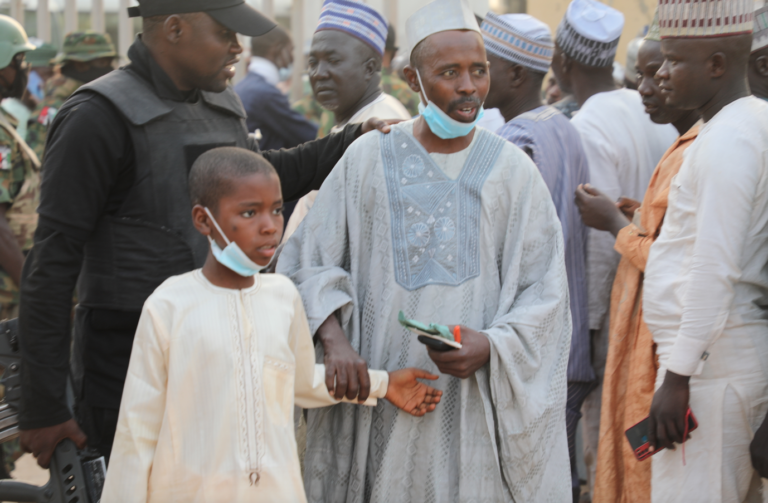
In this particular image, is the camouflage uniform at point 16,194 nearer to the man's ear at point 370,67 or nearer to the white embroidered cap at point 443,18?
the man's ear at point 370,67

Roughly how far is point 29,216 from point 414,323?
10.3 ft

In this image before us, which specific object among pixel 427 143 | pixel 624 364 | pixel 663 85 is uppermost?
pixel 663 85

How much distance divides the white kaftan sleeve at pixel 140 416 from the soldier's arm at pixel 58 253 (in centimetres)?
43

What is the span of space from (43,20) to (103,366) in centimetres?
638

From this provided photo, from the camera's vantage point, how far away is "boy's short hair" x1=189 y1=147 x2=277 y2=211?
2.35 meters

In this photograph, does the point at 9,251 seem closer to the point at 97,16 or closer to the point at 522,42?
the point at 522,42

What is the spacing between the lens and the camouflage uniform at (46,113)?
592 cm

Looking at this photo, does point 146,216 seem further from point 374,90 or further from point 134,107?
point 374,90

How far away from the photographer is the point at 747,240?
2.70 m

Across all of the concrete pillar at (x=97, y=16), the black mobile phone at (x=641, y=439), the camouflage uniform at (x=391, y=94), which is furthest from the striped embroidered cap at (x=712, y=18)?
the concrete pillar at (x=97, y=16)

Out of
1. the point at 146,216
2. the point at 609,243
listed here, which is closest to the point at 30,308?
the point at 146,216

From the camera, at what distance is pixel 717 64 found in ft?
9.16

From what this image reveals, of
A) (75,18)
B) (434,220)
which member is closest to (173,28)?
(434,220)

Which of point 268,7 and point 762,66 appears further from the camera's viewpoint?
point 268,7
